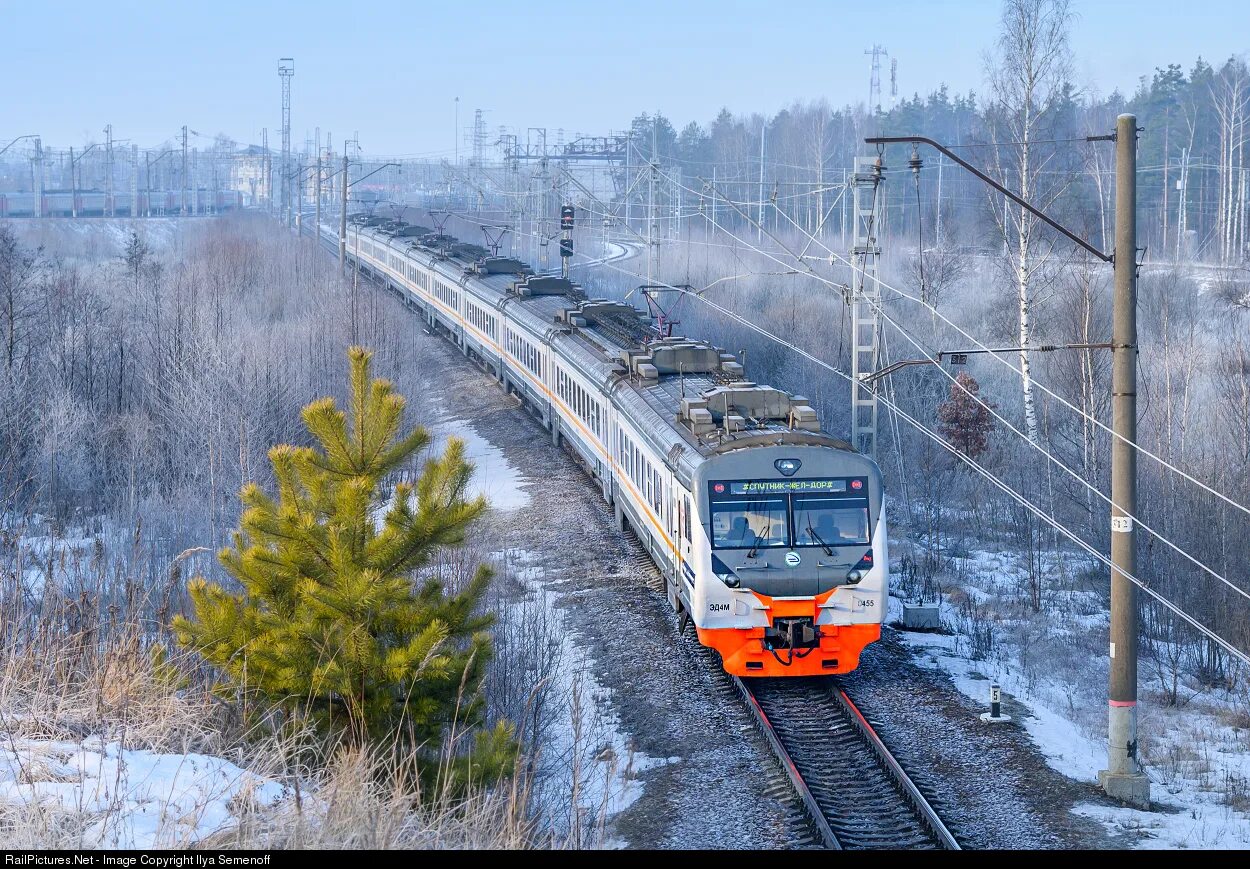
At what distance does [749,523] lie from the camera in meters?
13.2

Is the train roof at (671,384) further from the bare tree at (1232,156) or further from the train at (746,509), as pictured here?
the bare tree at (1232,156)

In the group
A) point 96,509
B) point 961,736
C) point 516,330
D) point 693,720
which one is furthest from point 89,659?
point 516,330

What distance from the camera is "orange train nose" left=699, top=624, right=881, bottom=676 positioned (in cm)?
1333

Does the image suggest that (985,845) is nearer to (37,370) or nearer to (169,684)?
(169,684)

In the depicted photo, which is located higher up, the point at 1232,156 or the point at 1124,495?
the point at 1232,156

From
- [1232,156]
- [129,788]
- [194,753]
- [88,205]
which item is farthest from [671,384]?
[88,205]

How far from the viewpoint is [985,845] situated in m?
10.1

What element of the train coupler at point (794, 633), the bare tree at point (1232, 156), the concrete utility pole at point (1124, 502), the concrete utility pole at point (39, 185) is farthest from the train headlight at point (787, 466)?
the concrete utility pole at point (39, 185)

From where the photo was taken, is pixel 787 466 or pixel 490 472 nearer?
pixel 787 466

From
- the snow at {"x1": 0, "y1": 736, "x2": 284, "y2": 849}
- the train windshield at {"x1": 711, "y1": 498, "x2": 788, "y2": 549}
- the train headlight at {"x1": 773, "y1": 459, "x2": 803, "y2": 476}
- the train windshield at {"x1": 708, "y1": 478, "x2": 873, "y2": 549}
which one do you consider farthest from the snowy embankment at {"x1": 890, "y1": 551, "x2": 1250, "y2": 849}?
the snow at {"x1": 0, "y1": 736, "x2": 284, "y2": 849}

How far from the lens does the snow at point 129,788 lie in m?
6.48

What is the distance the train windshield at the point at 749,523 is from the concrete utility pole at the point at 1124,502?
3.17 metres

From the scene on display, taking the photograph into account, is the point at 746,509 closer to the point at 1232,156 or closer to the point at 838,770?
the point at 838,770

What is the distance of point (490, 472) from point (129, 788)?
18.7 m
